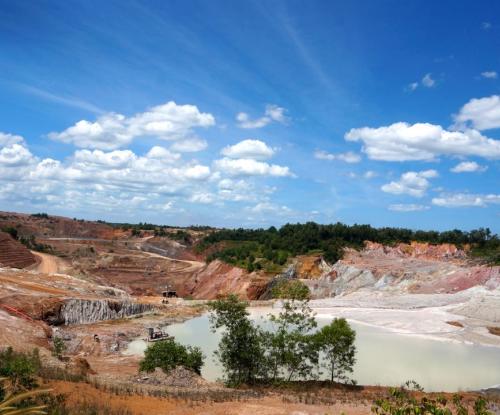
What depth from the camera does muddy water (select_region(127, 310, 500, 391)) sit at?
30.6 m

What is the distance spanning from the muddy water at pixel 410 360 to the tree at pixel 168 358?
2.38m

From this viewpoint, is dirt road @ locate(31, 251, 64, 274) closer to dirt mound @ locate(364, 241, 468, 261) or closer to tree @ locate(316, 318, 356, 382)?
tree @ locate(316, 318, 356, 382)

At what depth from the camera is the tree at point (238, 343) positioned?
24688 mm

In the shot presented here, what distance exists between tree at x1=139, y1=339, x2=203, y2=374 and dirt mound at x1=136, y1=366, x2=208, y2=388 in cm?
37

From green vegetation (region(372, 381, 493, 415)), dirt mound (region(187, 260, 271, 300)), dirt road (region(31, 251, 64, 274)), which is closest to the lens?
green vegetation (region(372, 381, 493, 415))

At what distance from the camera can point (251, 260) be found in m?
82.2

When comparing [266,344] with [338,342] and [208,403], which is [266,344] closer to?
[338,342]

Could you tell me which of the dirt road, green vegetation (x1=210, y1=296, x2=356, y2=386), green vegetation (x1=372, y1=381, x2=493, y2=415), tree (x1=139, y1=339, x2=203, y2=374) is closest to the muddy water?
green vegetation (x1=210, y1=296, x2=356, y2=386)

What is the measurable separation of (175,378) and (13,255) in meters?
56.9

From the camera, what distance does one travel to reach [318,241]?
91.7 m

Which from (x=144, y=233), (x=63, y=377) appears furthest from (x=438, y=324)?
(x=144, y=233)

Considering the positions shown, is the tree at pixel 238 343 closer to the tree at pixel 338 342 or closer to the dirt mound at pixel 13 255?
the tree at pixel 338 342

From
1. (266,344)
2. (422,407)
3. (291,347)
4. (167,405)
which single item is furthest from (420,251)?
(422,407)

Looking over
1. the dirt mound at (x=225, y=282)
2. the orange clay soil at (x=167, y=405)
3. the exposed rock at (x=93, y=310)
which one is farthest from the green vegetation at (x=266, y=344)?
the dirt mound at (x=225, y=282)
